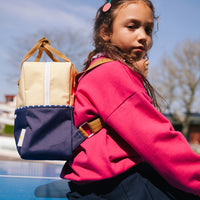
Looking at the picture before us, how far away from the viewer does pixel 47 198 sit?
5.16 feet

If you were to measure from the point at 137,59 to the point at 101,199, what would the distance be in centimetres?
73

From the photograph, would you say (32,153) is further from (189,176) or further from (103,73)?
(189,176)

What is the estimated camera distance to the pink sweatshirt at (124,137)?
1015 mm

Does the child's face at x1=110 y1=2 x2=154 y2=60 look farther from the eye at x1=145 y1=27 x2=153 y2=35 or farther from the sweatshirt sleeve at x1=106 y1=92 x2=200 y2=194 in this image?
the sweatshirt sleeve at x1=106 y1=92 x2=200 y2=194

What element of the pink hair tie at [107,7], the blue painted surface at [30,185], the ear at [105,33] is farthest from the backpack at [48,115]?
the blue painted surface at [30,185]

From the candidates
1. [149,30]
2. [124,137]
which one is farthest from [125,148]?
[149,30]

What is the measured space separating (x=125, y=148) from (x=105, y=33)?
682 millimetres

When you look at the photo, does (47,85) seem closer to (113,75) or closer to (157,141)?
(113,75)

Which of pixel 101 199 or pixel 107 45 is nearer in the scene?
pixel 101 199

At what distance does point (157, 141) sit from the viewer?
1.01 metres

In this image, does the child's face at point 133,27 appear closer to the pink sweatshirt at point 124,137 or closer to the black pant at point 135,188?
the pink sweatshirt at point 124,137

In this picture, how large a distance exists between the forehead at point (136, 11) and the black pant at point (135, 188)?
2.44ft

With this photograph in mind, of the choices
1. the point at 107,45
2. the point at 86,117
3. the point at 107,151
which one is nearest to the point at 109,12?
the point at 107,45

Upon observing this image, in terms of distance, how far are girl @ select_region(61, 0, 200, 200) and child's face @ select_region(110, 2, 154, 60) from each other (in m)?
0.15
